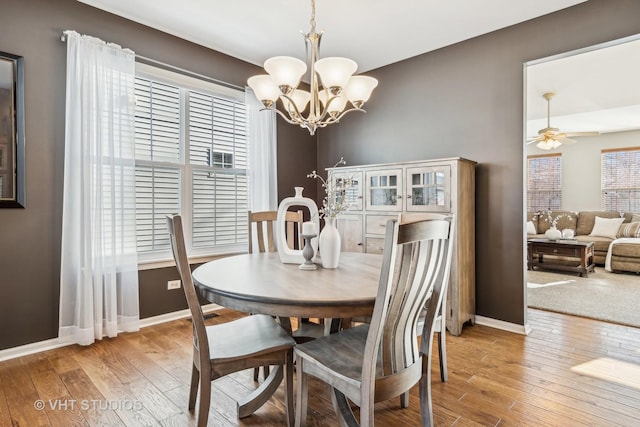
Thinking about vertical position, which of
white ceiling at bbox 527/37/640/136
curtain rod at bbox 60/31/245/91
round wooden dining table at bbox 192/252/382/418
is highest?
white ceiling at bbox 527/37/640/136

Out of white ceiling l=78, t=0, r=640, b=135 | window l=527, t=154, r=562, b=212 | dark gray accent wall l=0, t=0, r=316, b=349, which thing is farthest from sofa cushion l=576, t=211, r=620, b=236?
dark gray accent wall l=0, t=0, r=316, b=349

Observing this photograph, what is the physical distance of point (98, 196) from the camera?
2.72 meters

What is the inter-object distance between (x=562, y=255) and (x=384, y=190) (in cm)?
364

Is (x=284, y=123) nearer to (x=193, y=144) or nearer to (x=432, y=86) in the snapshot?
(x=193, y=144)

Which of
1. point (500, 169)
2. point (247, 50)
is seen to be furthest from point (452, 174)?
point (247, 50)

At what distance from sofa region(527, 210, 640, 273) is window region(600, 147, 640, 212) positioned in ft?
2.30

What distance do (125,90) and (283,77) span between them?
1.64 meters

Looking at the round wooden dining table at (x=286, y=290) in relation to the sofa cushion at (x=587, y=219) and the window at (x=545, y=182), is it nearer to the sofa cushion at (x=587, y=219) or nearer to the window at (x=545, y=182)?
the sofa cushion at (x=587, y=219)

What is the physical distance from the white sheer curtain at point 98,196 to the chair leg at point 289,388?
1.83 meters

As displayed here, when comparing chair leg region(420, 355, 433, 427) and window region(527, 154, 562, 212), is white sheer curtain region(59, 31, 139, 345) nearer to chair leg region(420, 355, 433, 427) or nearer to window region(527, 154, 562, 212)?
chair leg region(420, 355, 433, 427)

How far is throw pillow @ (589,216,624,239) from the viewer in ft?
19.7

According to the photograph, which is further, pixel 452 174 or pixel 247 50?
pixel 247 50

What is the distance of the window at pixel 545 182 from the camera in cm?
747

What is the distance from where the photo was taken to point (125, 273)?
2.88 m
